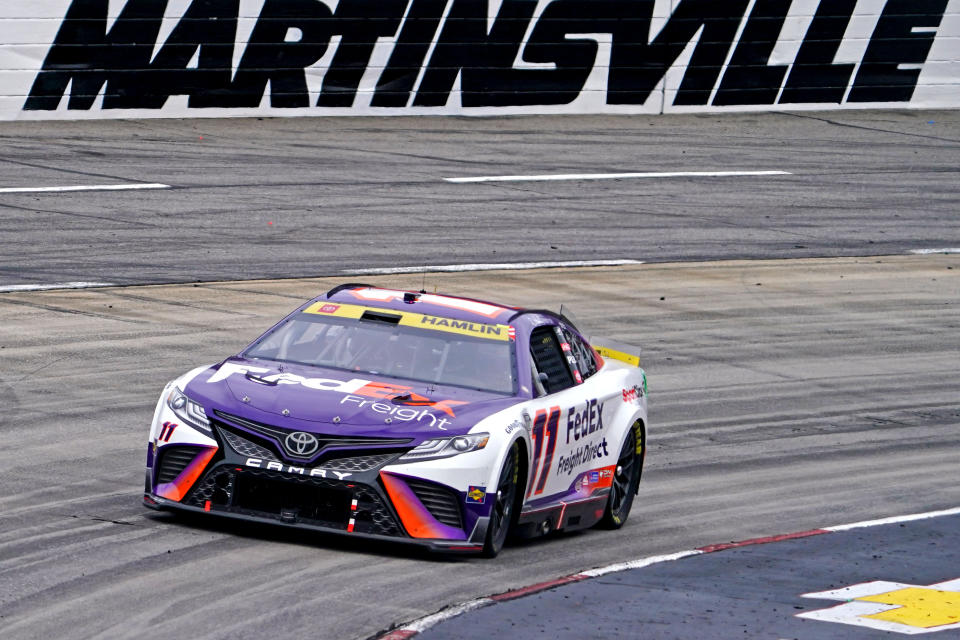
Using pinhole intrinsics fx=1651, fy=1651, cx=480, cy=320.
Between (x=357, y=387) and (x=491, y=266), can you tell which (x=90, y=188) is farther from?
(x=357, y=387)

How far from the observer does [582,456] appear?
9695 mm

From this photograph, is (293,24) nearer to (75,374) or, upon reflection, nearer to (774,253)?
(774,253)

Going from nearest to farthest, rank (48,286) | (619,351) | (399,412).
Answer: (399,412), (619,351), (48,286)

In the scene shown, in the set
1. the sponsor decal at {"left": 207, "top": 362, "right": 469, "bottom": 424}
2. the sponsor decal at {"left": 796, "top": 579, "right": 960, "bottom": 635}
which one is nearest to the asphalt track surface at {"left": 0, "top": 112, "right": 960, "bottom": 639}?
the sponsor decal at {"left": 207, "top": 362, "right": 469, "bottom": 424}

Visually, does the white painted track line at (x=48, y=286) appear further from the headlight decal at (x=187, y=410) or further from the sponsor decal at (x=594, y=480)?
the sponsor decal at (x=594, y=480)

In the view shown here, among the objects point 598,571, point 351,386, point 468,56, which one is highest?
point 468,56

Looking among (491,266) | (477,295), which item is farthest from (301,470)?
(491,266)

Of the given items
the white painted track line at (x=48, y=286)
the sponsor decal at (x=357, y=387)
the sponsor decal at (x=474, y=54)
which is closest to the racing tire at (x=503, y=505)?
the sponsor decal at (x=357, y=387)

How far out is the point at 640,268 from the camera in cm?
2041

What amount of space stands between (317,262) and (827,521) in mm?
9796

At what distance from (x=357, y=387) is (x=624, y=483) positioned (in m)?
2.37

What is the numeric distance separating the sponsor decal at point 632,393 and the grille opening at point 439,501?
7.54 feet

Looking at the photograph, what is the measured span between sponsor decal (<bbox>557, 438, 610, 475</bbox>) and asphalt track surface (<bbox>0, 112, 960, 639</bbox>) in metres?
0.46

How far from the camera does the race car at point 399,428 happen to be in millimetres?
8258
